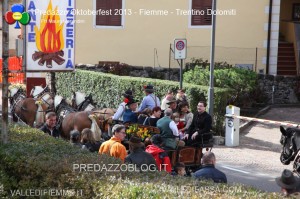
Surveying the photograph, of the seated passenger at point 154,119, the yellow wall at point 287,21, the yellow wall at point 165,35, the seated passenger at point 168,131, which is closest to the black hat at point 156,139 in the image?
the seated passenger at point 168,131

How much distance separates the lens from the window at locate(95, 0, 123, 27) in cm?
2586

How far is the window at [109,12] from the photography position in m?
25.9

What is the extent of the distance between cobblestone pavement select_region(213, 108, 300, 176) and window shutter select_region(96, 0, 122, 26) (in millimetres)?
8939

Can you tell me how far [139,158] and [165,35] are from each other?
17061mm

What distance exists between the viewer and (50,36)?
561 inches

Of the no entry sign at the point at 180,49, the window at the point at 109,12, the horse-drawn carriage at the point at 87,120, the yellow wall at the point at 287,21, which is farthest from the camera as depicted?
the yellow wall at the point at 287,21

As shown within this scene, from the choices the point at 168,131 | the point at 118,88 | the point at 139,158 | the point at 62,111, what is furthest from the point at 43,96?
the point at 139,158

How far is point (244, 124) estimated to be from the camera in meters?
19.0

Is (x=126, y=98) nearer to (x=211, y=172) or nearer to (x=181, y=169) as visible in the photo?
(x=181, y=169)

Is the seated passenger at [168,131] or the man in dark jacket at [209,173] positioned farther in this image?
the seated passenger at [168,131]

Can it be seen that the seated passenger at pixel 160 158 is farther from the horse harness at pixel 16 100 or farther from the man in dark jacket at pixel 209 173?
the horse harness at pixel 16 100

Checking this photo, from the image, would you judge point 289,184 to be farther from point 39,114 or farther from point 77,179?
point 39,114

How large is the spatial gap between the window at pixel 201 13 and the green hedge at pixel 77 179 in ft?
53.5

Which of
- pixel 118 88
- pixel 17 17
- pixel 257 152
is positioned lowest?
pixel 257 152
